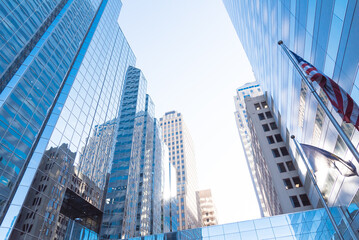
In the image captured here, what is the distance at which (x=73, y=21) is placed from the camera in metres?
55.3

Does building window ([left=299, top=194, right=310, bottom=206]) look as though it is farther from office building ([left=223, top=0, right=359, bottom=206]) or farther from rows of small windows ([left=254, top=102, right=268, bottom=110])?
rows of small windows ([left=254, top=102, right=268, bottom=110])

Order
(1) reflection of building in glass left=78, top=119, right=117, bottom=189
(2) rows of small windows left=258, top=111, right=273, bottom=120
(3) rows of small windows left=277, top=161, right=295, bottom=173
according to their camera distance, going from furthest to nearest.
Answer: (2) rows of small windows left=258, top=111, right=273, bottom=120 < (1) reflection of building in glass left=78, top=119, right=117, bottom=189 < (3) rows of small windows left=277, top=161, right=295, bottom=173

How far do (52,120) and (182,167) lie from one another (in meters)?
113

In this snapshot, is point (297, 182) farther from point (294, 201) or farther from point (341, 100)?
point (341, 100)

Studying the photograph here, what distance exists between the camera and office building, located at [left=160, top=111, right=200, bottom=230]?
404ft

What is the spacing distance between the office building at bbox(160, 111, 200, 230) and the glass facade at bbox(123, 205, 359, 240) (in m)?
87.9

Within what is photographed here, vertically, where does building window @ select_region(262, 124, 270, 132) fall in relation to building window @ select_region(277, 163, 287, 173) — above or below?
above

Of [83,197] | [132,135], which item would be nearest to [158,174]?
[132,135]

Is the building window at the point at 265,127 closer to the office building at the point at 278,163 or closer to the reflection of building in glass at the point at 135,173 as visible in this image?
the office building at the point at 278,163

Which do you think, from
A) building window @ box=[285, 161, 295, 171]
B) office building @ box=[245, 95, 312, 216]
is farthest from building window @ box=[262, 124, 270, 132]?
building window @ box=[285, 161, 295, 171]

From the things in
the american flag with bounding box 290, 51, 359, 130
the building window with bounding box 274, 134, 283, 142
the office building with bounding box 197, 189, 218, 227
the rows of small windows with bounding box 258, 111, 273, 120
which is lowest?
the american flag with bounding box 290, 51, 359, 130

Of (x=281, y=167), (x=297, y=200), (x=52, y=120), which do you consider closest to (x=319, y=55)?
(x=297, y=200)

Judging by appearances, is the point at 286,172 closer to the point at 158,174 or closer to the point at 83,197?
the point at 83,197

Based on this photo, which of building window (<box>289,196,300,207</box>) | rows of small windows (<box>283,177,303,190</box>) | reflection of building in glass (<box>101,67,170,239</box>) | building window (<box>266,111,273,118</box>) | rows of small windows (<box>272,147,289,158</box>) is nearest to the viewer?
building window (<box>289,196,300,207</box>)
